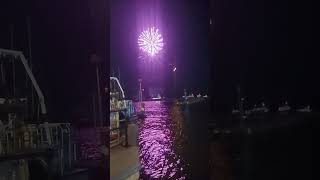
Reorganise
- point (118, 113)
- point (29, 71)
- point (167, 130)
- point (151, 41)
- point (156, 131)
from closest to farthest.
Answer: point (29, 71)
point (151, 41)
point (118, 113)
point (156, 131)
point (167, 130)

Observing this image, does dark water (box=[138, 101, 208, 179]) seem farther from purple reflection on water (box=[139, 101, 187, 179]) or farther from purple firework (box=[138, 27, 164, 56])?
purple firework (box=[138, 27, 164, 56])

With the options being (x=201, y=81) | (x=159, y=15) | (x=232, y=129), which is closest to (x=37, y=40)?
(x=159, y=15)

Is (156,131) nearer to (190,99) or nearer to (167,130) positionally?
(167,130)

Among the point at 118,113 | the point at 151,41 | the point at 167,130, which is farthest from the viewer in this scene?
the point at 167,130

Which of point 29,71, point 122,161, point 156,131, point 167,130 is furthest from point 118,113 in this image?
point 29,71

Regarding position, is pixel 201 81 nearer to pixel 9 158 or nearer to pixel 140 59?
pixel 140 59

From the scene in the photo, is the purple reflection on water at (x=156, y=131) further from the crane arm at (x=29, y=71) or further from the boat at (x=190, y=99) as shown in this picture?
the crane arm at (x=29, y=71)

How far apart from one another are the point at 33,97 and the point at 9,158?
42cm

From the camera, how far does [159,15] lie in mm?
2863

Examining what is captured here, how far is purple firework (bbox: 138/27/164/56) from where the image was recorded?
8.82ft

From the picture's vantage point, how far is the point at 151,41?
2672 millimetres

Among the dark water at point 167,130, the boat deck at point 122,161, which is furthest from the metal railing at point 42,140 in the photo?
the dark water at point 167,130

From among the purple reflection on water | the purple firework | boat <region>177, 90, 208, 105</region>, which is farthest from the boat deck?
the purple firework

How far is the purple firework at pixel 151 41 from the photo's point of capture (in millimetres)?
2688
